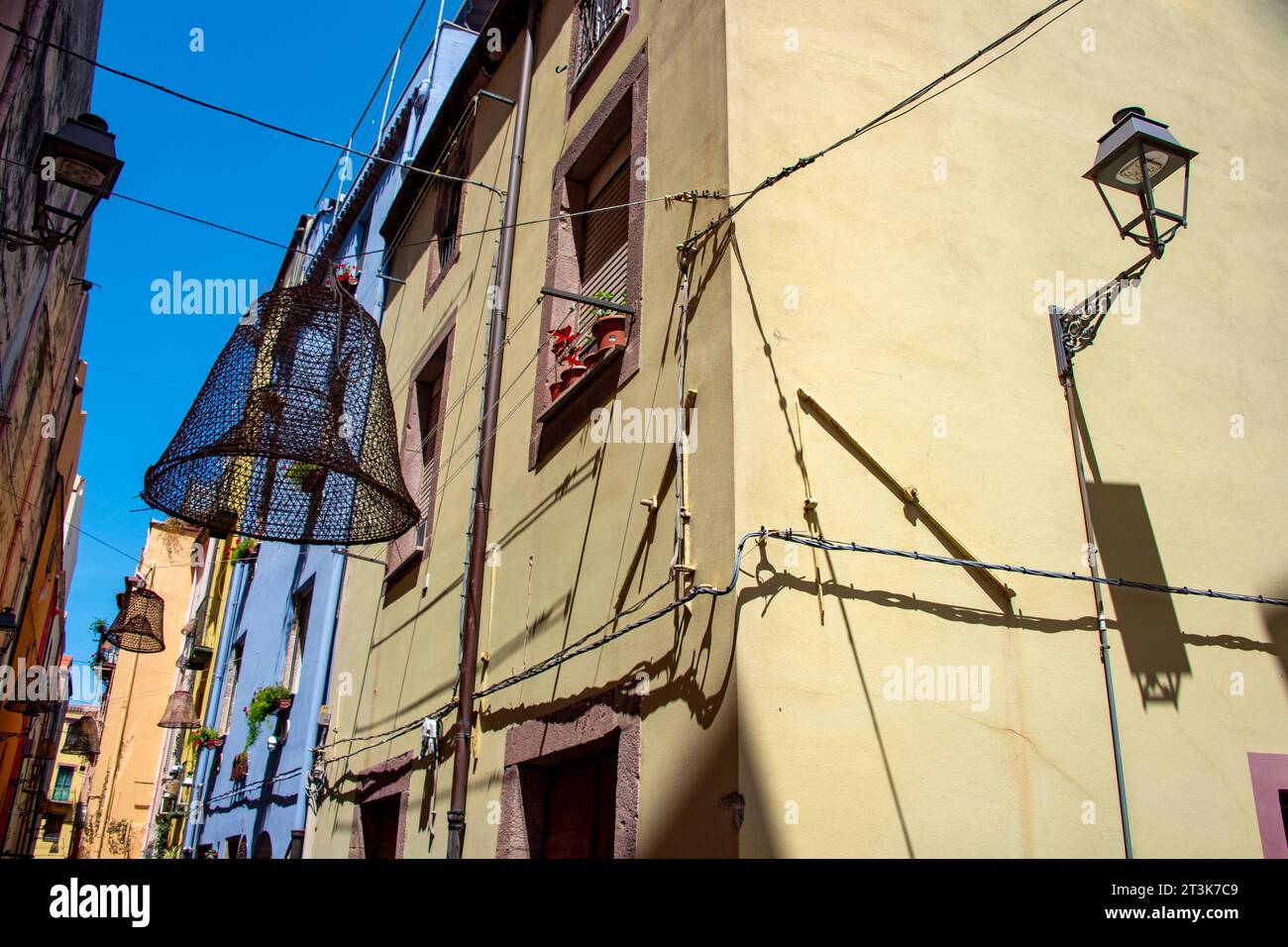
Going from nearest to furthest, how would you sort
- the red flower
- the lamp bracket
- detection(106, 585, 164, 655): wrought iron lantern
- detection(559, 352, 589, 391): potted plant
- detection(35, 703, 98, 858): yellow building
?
the lamp bracket
detection(559, 352, 589, 391): potted plant
the red flower
detection(106, 585, 164, 655): wrought iron lantern
detection(35, 703, 98, 858): yellow building

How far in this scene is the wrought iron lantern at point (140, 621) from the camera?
15.0 metres

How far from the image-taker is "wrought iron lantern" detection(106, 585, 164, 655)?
49.3 feet

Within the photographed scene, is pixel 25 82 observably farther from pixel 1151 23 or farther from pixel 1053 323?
pixel 1151 23

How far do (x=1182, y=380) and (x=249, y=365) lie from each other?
17.0 feet

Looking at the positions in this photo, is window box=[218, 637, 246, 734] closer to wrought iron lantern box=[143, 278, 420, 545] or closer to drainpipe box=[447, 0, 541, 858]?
drainpipe box=[447, 0, 541, 858]

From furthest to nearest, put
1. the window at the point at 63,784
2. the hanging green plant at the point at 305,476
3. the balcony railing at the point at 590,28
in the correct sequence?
1. the window at the point at 63,784
2. the balcony railing at the point at 590,28
3. the hanging green plant at the point at 305,476

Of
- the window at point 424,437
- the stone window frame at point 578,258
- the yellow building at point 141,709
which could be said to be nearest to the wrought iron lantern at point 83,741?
the yellow building at point 141,709

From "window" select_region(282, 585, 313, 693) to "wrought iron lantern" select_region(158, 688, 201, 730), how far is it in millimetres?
4996

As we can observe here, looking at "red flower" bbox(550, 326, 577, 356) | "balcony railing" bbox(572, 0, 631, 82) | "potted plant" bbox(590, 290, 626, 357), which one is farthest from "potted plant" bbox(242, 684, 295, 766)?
"balcony railing" bbox(572, 0, 631, 82)

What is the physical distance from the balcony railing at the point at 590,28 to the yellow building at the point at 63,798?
33.9m

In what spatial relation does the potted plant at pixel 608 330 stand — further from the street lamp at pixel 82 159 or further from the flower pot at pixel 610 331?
the street lamp at pixel 82 159
